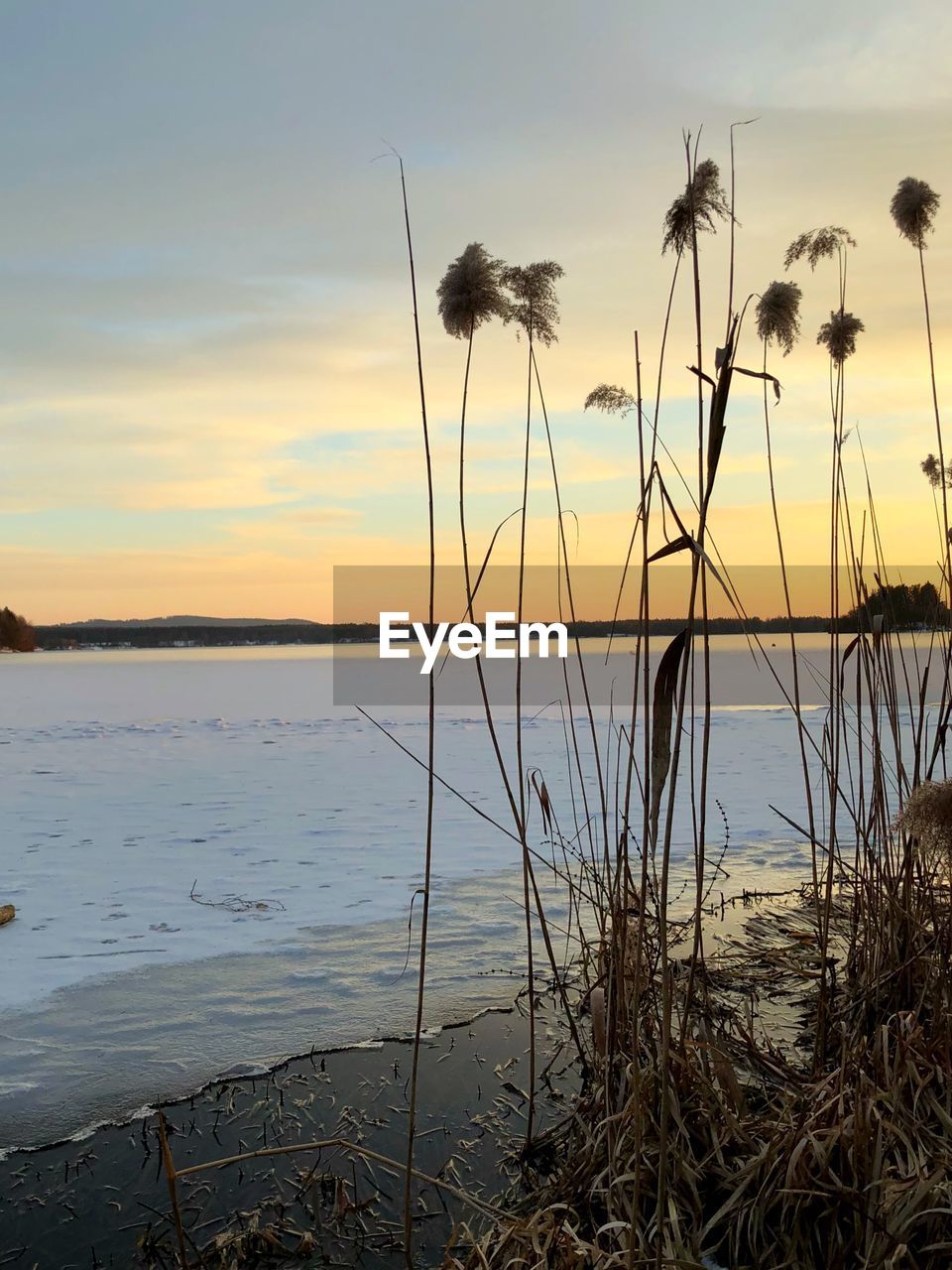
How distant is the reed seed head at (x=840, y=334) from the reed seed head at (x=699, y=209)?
118cm

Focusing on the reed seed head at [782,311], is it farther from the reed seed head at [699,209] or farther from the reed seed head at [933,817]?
the reed seed head at [933,817]

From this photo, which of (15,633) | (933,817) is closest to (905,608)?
(933,817)

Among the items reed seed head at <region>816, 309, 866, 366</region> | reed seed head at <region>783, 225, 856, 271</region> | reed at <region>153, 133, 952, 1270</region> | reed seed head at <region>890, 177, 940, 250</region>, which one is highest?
reed seed head at <region>890, 177, 940, 250</region>

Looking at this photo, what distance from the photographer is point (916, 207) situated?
8.13 ft

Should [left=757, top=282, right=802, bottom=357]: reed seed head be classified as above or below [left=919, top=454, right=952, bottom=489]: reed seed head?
above

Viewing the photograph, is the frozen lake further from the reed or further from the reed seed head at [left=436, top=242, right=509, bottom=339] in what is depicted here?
the reed seed head at [left=436, top=242, right=509, bottom=339]

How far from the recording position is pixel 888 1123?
1.56 metres

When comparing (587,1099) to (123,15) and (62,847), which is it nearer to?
(62,847)

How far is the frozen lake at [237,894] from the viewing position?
269cm

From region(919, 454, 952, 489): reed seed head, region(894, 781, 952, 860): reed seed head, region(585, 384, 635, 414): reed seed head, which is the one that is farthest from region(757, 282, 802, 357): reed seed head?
region(894, 781, 952, 860): reed seed head

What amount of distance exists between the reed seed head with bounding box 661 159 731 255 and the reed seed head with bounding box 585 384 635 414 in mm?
348

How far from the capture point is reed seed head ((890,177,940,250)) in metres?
2.47

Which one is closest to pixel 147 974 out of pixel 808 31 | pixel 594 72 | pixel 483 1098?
pixel 483 1098

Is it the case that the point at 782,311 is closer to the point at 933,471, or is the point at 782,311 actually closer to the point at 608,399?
the point at 608,399
